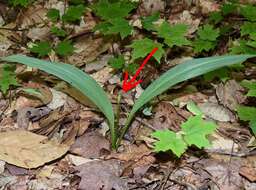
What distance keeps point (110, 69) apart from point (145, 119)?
45 centimetres

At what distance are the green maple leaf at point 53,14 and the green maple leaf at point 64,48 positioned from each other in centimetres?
26

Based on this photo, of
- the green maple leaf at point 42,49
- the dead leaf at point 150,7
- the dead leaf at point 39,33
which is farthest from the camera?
the dead leaf at point 150,7

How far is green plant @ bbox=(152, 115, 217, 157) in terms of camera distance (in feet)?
5.84

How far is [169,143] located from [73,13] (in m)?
1.28

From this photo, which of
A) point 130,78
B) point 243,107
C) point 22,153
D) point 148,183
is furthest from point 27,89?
point 243,107

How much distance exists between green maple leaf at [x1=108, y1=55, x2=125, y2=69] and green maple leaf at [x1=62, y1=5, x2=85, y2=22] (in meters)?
0.49

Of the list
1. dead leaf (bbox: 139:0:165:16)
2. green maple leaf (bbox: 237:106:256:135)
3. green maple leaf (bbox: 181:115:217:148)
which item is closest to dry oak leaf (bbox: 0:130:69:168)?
green maple leaf (bbox: 181:115:217:148)

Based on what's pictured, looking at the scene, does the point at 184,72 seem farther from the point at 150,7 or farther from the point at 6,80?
the point at 150,7

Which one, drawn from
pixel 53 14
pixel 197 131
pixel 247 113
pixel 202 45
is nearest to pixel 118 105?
pixel 197 131

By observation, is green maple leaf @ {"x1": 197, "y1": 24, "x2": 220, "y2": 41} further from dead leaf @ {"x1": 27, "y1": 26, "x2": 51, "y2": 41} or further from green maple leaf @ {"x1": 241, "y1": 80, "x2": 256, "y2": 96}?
dead leaf @ {"x1": 27, "y1": 26, "x2": 51, "y2": 41}

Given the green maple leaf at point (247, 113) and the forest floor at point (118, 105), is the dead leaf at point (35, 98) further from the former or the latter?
the green maple leaf at point (247, 113)

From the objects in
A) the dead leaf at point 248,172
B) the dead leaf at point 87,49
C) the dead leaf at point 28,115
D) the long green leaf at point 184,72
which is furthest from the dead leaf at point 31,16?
the dead leaf at point 248,172

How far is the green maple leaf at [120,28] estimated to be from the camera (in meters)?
2.44

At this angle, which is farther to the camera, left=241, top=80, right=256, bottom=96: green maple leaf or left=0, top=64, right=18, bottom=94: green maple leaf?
left=0, top=64, right=18, bottom=94: green maple leaf
